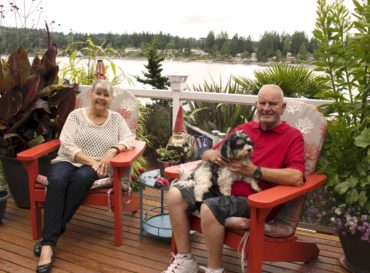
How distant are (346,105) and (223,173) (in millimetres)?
900

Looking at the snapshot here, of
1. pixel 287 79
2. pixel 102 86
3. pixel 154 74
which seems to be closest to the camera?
pixel 102 86

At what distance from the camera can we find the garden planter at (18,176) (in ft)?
11.6

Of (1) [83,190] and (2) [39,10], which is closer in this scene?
(1) [83,190]

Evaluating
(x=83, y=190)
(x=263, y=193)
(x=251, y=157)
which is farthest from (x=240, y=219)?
(x=83, y=190)

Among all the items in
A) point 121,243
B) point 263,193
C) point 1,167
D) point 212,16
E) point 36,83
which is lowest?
point 121,243

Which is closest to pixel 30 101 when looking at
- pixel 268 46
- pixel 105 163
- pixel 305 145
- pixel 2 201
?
pixel 2 201

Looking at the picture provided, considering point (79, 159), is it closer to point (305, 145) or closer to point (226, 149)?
point (226, 149)

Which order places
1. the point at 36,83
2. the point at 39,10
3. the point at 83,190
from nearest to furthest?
the point at 83,190 → the point at 36,83 → the point at 39,10

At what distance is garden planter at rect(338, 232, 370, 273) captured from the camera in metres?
2.47

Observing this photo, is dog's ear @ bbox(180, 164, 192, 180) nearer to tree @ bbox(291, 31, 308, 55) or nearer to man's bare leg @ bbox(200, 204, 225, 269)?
man's bare leg @ bbox(200, 204, 225, 269)

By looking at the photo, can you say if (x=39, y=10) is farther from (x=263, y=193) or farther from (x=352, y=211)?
(x=352, y=211)

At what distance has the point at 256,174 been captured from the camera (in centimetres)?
235

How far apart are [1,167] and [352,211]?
309 centimetres

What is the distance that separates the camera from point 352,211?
2.41m
